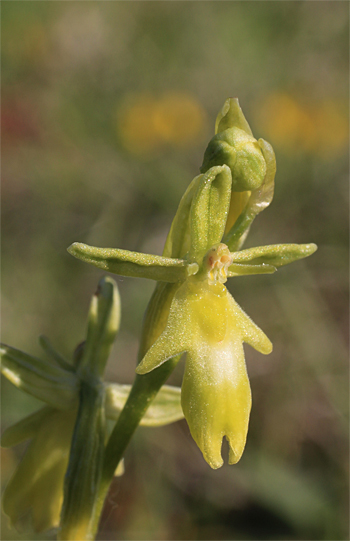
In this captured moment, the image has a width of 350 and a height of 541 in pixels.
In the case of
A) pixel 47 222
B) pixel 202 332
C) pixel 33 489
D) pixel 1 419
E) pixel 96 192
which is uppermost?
pixel 96 192

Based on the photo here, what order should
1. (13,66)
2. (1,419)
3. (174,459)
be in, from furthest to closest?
(13,66) → (174,459) → (1,419)

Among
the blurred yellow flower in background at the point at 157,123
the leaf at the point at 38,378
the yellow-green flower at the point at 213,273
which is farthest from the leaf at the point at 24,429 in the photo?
the blurred yellow flower in background at the point at 157,123

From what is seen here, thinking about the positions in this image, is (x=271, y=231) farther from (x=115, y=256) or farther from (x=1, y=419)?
(x=115, y=256)

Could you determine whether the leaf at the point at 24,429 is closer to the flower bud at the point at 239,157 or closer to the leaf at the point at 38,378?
the leaf at the point at 38,378

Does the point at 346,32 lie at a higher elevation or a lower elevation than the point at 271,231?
higher

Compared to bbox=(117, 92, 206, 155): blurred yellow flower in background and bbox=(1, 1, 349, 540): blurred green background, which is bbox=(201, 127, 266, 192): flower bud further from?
bbox=(117, 92, 206, 155): blurred yellow flower in background

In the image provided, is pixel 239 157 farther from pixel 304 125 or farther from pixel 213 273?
pixel 304 125

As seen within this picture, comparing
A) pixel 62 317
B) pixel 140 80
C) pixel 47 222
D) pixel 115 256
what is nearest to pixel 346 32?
pixel 140 80
